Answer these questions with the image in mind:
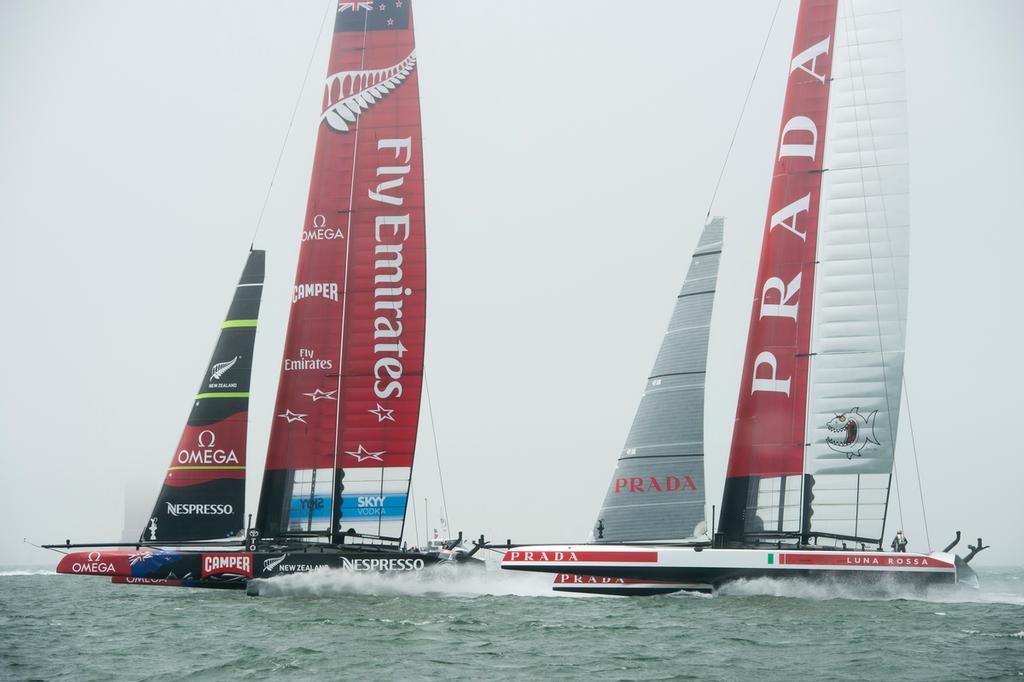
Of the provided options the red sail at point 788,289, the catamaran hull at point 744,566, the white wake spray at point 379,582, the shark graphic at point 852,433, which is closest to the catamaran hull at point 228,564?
the white wake spray at point 379,582

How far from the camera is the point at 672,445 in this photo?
27422mm

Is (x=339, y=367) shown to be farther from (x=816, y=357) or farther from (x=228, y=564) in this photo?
(x=816, y=357)

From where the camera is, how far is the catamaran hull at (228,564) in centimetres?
2728

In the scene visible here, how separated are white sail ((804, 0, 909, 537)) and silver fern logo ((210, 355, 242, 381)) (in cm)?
1280

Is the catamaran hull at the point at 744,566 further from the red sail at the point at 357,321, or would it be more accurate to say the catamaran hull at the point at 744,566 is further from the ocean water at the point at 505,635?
the red sail at the point at 357,321

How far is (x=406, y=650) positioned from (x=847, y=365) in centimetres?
1224

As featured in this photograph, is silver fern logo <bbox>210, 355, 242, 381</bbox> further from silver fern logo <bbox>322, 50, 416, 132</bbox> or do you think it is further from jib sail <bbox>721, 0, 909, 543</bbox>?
jib sail <bbox>721, 0, 909, 543</bbox>

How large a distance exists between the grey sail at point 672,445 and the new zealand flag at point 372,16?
9.30 metres

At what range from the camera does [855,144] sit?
2770cm

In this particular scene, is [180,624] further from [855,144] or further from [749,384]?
[855,144]

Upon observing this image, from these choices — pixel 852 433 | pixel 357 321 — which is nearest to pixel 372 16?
pixel 357 321

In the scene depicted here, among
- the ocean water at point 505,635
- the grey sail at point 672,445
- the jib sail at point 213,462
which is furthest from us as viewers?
the jib sail at point 213,462

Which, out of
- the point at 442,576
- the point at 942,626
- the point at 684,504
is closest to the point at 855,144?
the point at 684,504

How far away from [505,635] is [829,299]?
35.2 feet
